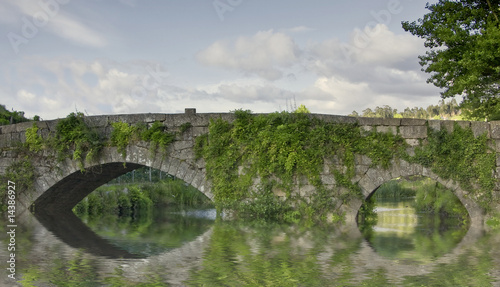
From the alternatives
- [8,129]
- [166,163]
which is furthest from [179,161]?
[8,129]

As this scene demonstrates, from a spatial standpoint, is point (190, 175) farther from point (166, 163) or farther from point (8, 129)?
point (8, 129)

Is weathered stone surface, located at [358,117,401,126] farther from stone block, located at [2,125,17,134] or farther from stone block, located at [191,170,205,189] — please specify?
stone block, located at [2,125,17,134]

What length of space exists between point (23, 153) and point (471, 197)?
409 inches

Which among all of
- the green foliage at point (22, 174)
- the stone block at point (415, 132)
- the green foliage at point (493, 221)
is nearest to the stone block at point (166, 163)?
the green foliage at point (22, 174)

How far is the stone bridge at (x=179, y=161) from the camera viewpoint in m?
11.3

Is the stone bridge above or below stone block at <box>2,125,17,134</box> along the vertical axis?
below

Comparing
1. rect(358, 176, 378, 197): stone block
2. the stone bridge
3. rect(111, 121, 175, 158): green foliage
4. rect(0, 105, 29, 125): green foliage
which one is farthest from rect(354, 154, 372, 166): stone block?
rect(0, 105, 29, 125): green foliage

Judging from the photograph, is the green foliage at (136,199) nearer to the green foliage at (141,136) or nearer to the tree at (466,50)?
the green foliage at (141,136)

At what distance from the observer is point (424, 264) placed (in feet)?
21.4

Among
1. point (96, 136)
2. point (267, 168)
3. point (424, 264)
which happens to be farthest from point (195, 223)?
point (424, 264)

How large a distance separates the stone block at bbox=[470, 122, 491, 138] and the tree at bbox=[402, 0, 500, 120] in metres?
2.09

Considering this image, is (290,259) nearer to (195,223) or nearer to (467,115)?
(195,223)

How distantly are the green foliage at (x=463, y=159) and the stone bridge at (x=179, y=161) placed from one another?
13 cm

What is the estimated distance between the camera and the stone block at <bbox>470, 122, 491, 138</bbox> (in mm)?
11430
